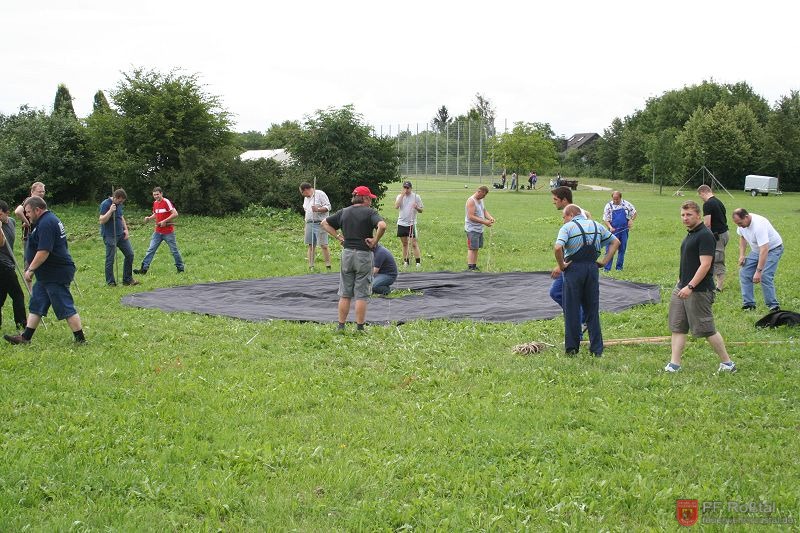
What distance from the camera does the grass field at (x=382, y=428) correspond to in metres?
4.49

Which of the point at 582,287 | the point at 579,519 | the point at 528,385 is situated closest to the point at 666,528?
the point at 579,519

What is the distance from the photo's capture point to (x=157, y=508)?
4.50 meters

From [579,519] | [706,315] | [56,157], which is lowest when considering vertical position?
[579,519]

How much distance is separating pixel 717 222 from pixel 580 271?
4794mm

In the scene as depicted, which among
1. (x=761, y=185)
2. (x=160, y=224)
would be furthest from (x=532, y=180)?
(x=160, y=224)

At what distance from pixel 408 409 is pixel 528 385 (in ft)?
4.28

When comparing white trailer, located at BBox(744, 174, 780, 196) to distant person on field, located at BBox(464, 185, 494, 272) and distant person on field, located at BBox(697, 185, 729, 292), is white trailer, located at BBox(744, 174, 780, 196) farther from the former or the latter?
distant person on field, located at BBox(697, 185, 729, 292)

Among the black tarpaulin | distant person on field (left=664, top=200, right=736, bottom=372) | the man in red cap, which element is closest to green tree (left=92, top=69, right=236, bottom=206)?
the black tarpaulin

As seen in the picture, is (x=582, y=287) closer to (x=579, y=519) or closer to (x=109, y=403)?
(x=579, y=519)

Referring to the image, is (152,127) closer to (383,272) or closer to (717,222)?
(383,272)

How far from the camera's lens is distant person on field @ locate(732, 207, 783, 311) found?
10164mm

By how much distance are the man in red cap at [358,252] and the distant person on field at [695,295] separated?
144 inches

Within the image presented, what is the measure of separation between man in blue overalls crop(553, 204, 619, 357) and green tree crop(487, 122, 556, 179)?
5170cm

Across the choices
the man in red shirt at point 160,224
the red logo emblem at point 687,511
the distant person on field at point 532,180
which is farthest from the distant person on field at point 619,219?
the distant person on field at point 532,180
